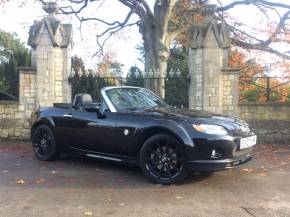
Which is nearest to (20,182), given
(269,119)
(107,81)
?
(107,81)

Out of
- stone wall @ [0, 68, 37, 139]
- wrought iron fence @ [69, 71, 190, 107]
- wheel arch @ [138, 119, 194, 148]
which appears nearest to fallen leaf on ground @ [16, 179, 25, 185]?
wheel arch @ [138, 119, 194, 148]

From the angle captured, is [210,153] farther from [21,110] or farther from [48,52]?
[21,110]

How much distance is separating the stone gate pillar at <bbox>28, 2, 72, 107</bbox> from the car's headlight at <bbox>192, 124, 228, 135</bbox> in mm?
6525

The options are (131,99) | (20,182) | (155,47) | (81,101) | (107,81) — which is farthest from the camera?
(155,47)

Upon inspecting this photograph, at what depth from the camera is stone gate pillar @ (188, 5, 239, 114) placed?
12.0 m

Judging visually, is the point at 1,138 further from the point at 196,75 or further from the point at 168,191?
the point at 168,191

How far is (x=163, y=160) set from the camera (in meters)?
6.89

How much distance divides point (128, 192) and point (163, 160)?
84 cm

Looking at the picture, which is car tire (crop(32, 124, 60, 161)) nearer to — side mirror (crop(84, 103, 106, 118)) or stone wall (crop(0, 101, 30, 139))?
side mirror (crop(84, 103, 106, 118))

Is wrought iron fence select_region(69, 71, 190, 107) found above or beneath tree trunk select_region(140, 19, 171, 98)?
beneath

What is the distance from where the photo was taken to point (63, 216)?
17.1 ft

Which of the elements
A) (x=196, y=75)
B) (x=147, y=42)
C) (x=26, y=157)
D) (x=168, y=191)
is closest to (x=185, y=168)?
(x=168, y=191)

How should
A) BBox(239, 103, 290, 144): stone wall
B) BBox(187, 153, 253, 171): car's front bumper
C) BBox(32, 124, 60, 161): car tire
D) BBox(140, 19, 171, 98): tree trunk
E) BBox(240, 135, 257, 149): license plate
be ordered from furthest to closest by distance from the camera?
BBox(140, 19, 171, 98): tree trunk, BBox(239, 103, 290, 144): stone wall, BBox(32, 124, 60, 161): car tire, BBox(240, 135, 257, 149): license plate, BBox(187, 153, 253, 171): car's front bumper

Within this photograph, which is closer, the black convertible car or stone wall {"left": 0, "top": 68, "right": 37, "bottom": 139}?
the black convertible car
